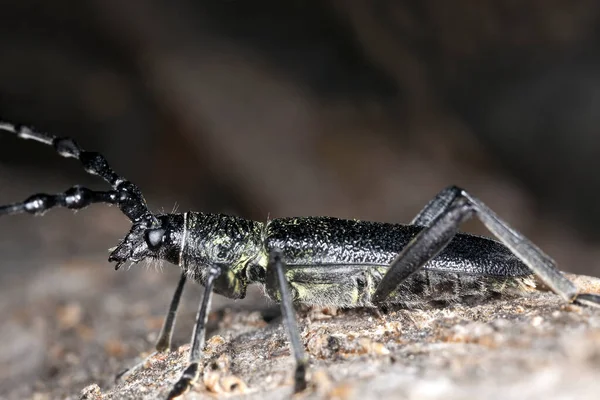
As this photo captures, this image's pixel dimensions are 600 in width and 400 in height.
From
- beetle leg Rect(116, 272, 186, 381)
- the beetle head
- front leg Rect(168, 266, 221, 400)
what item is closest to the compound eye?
the beetle head

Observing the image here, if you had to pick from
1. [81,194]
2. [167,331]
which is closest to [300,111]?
[167,331]

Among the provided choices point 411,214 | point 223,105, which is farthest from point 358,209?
point 223,105

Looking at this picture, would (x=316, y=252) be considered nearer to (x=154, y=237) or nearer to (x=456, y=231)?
(x=456, y=231)

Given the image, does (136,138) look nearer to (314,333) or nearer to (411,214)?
(411,214)

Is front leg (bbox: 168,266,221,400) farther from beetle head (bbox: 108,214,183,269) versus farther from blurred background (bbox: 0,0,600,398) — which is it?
blurred background (bbox: 0,0,600,398)

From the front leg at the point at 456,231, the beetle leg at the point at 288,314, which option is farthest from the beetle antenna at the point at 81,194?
the front leg at the point at 456,231

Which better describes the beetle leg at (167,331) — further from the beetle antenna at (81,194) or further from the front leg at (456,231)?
the front leg at (456,231)
